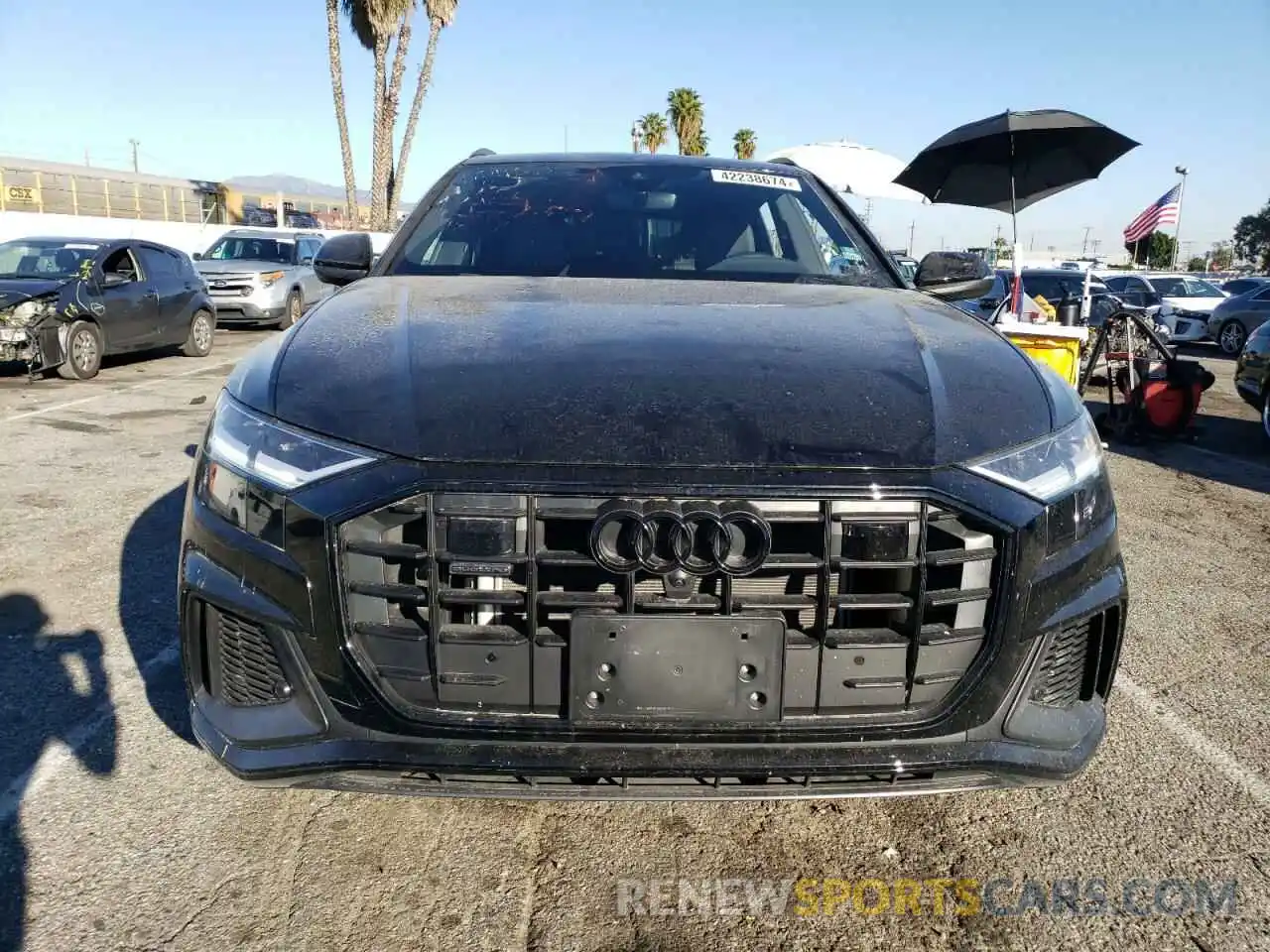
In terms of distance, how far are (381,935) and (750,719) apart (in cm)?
96

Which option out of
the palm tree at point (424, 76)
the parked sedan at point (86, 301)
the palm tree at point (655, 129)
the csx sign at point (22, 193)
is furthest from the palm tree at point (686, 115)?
the parked sedan at point (86, 301)

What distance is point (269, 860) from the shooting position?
234cm

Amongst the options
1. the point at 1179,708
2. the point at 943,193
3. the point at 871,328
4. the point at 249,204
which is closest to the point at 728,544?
the point at 871,328

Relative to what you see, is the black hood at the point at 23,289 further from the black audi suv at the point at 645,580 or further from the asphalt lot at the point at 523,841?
the black audi suv at the point at 645,580

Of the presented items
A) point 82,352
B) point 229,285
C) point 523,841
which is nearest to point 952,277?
point 523,841

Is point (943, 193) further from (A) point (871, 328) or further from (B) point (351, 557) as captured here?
(B) point (351, 557)

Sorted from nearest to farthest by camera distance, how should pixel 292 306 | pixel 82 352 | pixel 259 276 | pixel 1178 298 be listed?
1. pixel 82 352
2. pixel 259 276
3. pixel 292 306
4. pixel 1178 298

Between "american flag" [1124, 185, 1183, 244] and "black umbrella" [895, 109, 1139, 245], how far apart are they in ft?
38.9

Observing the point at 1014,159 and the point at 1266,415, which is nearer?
the point at 1266,415

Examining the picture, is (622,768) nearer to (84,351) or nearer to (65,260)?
(84,351)

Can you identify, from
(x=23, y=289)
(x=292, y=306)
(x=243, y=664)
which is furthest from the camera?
(x=292, y=306)

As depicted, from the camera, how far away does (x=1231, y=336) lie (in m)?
18.8

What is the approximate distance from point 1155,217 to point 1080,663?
2095 cm

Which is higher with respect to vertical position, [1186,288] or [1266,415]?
[1186,288]
